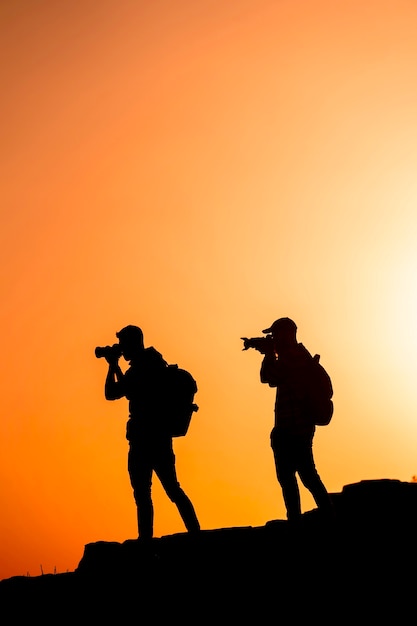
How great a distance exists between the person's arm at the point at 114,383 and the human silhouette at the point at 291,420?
1.77 metres

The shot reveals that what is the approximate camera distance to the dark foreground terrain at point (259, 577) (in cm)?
730

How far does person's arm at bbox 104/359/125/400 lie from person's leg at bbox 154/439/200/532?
0.84 meters

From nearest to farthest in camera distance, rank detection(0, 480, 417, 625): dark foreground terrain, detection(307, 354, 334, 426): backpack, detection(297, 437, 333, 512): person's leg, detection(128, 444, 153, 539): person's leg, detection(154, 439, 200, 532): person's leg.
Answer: detection(0, 480, 417, 625): dark foreground terrain
detection(297, 437, 333, 512): person's leg
detection(307, 354, 334, 426): backpack
detection(154, 439, 200, 532): person's leg
detection(128, 444, 153, 539): person's leg

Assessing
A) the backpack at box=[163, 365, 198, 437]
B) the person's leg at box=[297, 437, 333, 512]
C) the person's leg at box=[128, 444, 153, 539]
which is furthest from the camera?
the backpack at box=[163, 365, 198, 437]

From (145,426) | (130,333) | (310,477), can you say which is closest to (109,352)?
(130,333)

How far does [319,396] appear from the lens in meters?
9.64

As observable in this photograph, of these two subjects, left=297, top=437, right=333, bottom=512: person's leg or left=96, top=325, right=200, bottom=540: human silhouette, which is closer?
left=297, top=437, right=333, bottom=512: person's leg

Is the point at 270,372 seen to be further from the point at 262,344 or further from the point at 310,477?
the point at 310,477

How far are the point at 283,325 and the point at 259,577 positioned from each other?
2.96 metres

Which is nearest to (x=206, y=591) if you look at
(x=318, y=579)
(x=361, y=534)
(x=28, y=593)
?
(x=318, y=579)

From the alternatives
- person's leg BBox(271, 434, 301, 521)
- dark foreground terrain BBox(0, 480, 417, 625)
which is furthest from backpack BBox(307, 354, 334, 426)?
dark foreground terrain BBox(0, 480, 417, 625)

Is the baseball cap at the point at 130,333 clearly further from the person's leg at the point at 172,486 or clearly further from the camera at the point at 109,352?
the person's leg at the point at 172,486

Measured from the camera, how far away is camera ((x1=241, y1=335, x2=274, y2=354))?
33.1 ft

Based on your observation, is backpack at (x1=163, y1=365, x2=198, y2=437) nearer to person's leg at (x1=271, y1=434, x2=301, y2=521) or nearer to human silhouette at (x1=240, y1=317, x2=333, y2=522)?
human silhouette at (x1=240, y1=317, x2=333, y2=522)
